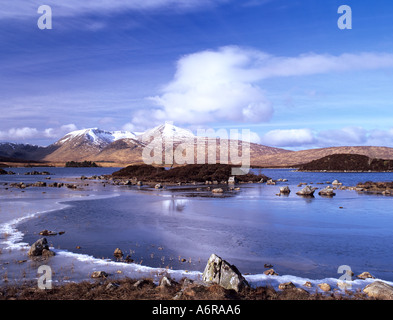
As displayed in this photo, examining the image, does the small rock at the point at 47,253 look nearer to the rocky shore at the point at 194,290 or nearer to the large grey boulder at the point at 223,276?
the rocky shore at the point at 194,290

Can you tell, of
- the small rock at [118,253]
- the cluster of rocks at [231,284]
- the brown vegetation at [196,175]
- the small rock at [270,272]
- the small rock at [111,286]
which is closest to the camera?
the cluster of rocks at [231,284]

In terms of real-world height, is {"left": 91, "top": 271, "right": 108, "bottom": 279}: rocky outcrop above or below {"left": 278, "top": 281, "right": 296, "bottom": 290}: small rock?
above

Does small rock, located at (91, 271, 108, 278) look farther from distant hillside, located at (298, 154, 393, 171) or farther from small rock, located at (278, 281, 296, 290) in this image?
distant hillside, located at (298, 154, 393, 171)

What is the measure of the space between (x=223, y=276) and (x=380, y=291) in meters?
5.26

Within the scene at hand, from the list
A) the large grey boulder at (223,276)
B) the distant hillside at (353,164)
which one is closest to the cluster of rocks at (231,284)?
the large grey boulder at (223,276)

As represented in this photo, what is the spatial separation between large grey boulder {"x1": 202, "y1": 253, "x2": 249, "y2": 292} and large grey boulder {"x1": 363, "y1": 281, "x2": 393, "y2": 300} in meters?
4.16

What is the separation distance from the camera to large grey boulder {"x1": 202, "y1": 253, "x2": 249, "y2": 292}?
11219 millimetres

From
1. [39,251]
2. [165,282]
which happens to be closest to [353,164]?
[39,251]

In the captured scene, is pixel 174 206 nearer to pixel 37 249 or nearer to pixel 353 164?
pixel 37 249

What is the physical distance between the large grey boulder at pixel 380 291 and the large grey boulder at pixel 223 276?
416cm

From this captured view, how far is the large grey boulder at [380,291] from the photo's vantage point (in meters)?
10.6

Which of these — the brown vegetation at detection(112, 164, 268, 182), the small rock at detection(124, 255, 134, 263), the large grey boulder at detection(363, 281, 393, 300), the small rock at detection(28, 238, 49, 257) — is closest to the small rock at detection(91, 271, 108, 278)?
the small rock at detection(124, 255, 134, 263)

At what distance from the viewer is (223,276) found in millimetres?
11531
